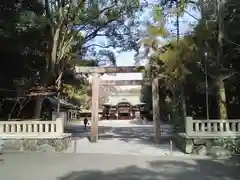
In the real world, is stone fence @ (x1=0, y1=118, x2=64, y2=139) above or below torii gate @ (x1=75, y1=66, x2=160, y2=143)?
below

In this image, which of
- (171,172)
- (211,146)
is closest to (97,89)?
(211,146)

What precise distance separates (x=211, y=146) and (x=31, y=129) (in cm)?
721

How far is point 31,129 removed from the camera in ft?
50.7

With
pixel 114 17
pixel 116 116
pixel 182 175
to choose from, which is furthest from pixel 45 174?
pixel 116 116

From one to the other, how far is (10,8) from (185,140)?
8.97m

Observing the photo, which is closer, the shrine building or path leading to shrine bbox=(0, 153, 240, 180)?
path leading to shrine bbox=(0, 153, 240, 180)

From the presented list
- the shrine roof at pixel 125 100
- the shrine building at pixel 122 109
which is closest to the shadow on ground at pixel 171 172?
the shrine building at pixel 122 109

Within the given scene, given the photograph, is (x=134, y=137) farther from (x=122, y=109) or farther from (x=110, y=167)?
(x=122, y=109)

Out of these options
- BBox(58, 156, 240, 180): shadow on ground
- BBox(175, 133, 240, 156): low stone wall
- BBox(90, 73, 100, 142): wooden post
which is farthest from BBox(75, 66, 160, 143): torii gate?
BBox(58, 156, 240, 180): shadow on ground

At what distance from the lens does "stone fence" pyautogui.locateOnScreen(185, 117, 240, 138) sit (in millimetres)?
14625

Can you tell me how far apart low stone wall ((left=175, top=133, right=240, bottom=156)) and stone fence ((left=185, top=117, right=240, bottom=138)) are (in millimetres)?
158

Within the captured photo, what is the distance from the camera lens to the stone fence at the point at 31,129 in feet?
50.2

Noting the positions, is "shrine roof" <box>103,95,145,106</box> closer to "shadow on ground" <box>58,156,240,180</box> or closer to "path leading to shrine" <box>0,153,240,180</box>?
"path leading to shrine" <box>0,153,240,180</box>

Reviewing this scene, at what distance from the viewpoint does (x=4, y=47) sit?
16.9m
